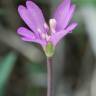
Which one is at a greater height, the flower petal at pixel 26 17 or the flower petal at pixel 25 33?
the flower petal at pixel 26 17

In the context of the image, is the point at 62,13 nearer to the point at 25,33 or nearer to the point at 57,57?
the point at 25,33

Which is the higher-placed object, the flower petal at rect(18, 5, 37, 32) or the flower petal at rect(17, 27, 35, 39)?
the flower petal at rect(18, 5, 37, 32)

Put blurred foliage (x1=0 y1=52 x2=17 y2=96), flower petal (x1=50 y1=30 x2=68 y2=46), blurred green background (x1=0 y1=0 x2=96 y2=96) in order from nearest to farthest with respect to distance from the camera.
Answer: flower petal (x1=50 y1=30 x2=68 y2=46) → blurred foliage (x1=0 y1=52 x2=17 y2=96) → blurred green background (x1=0 y1=0 x2=96 y2=96)

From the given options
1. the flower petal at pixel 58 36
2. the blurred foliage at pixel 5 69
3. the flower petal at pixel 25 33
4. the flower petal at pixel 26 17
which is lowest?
the blurred foliage at pixel 5 69

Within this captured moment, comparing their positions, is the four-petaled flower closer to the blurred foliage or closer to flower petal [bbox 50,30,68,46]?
flower petal [bbox 50,30,68,46]

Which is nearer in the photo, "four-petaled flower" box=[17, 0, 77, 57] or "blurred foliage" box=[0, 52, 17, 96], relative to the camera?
"four-petaled flower" box=[17, 0, 77, 57]

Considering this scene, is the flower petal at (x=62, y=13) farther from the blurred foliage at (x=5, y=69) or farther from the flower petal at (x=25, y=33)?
the blurred foliage at (x=5, y=69)

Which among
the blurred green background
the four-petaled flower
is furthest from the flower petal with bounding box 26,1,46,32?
the blurred green background

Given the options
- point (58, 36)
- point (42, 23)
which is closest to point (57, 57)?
point (42, 23)

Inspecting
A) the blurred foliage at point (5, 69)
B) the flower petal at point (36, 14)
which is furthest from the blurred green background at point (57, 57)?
the flower petal at point (36, 14)
